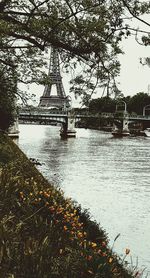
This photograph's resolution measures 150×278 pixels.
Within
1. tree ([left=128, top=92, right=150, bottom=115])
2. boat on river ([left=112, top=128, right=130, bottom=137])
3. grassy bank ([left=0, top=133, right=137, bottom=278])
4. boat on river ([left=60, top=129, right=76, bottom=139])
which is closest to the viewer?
grassy bank ([left=0, top=133, right=137, bottom=278])

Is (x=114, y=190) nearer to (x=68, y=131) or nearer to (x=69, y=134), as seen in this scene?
(x=68, y=131)

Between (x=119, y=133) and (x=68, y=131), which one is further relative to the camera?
(x=119, y=133)

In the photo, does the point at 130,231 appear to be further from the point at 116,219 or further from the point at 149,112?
the point at 149,112

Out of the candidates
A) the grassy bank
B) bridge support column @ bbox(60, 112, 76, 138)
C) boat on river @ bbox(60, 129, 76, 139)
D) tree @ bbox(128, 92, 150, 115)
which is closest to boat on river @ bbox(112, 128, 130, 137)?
bridge support column @ bbox(60, 112, 76, 138)

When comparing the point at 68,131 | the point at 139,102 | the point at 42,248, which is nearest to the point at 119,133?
the point at 68,131

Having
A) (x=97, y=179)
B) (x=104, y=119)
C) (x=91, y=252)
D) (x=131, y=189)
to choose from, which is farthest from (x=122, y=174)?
(x=91, y=252)

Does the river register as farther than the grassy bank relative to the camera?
Yes

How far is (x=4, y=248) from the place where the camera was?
5.02 metres

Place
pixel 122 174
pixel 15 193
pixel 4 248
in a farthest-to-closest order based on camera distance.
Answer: pixel 122 174 < pixel 15 193 < pixel 4 248

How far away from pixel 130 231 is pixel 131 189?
1033cm

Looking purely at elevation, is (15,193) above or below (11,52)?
below

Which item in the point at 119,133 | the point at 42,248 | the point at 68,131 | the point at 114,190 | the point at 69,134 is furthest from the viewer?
the point at 119,133

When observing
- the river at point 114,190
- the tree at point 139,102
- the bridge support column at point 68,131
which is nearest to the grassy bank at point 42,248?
the river at point 114,190

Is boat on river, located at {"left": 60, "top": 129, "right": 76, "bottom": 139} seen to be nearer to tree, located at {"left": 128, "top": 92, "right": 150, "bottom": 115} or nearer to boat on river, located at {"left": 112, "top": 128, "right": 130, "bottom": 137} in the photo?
boat on river, located at {"left": 112, "top": 128, "right": 130, "bottom": 137}
